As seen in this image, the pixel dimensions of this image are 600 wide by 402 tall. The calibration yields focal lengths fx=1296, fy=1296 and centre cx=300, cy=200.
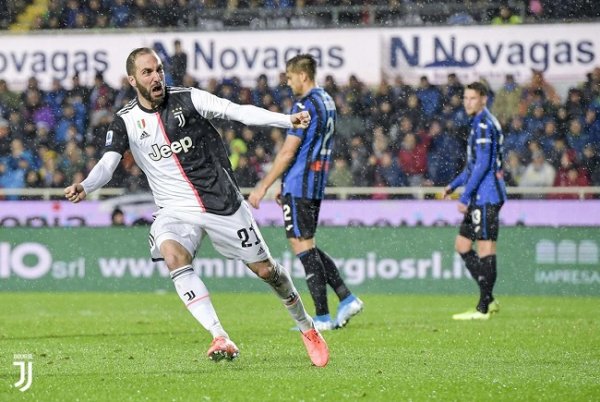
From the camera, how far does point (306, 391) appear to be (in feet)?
23.3

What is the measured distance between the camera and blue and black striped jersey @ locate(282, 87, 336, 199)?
444 inches

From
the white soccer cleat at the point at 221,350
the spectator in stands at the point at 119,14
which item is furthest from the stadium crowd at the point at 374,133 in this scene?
the white soccer cleat at the point at 221,350

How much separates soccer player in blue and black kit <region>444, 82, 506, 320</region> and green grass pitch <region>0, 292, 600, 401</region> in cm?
42

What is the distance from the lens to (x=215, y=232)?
8445 millimetres

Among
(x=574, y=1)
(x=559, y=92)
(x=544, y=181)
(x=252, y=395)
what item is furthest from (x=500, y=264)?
(x=252, y=395)

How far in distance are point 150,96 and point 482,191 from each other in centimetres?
517

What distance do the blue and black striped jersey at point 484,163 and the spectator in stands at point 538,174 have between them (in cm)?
562

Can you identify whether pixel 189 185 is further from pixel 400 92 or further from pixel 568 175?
pixel 400 92

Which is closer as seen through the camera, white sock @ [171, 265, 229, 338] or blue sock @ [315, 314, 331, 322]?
white sock @ [171, 265, 229, 338]

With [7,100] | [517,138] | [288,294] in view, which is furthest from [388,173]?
[288,294]

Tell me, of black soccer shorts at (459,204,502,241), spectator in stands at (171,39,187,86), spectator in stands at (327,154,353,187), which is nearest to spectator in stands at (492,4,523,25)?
spectator in stands at (327,154,353,187)

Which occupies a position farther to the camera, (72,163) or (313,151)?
(72,163)

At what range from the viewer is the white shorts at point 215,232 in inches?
331

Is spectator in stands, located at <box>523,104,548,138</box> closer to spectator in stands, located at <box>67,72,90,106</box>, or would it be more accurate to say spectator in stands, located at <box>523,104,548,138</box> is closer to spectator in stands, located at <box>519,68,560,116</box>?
spectator in stands, located at <box>519,68,560,116</box>
